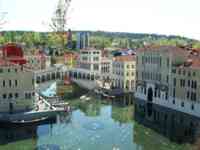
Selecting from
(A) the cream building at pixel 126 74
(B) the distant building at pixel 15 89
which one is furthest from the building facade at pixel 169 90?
(B) the distant building at pixel 15 89

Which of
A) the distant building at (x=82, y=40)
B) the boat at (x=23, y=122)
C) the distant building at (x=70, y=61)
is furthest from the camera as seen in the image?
the distant building at (x=82, y=40)

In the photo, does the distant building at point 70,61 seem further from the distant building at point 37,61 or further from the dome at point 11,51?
the dome at point 11,51

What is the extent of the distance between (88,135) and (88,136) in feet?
Result: 1.13

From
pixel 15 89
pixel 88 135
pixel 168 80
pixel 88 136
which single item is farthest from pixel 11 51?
pixel 168 80

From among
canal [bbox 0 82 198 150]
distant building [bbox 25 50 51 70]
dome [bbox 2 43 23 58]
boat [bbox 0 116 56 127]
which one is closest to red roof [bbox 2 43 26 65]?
dome [bbox 2 43 23 58]

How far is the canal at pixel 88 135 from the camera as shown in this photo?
30266mm

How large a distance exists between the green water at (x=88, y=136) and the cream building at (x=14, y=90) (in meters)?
4.12

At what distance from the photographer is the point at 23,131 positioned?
34844mm

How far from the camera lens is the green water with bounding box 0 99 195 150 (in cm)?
3027

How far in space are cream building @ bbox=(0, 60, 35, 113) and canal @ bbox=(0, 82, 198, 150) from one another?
3869mm

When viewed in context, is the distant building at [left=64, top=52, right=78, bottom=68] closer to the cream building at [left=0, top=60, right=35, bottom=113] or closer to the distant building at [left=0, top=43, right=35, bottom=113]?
the distant building at [left=0, top=43, right=35, bottom=113]

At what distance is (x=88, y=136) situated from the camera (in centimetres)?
3309

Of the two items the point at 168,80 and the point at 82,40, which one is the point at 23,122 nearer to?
the point at 168,80

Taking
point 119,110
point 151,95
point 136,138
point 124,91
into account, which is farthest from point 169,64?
point 136,138
